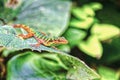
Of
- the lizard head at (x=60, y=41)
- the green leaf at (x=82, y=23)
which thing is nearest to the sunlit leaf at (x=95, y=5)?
the green leaf at (x=82, y=23)

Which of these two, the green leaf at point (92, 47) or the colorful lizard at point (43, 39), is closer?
the colorful lizard at point (43, 39)

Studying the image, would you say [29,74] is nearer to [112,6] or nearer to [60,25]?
[60,25]

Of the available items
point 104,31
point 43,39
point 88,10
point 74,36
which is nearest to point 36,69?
point 43,39

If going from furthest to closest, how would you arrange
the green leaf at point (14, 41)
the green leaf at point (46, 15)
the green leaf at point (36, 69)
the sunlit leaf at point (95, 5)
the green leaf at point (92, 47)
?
the sunlit leaf at point (95, 5)
the green leaf at point (92, 47)
the green leaf at point (46, 15)
the green leaf at point (36, 69)
the green leaf at point (14, 41)

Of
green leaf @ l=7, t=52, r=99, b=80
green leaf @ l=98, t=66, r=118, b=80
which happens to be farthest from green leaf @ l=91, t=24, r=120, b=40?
green leaf @ l=7, t=52, r=99, b=80

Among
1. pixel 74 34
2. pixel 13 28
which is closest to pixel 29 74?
pixel 13 28

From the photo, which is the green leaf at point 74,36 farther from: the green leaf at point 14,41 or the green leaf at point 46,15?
the green leaf at point 14,41
